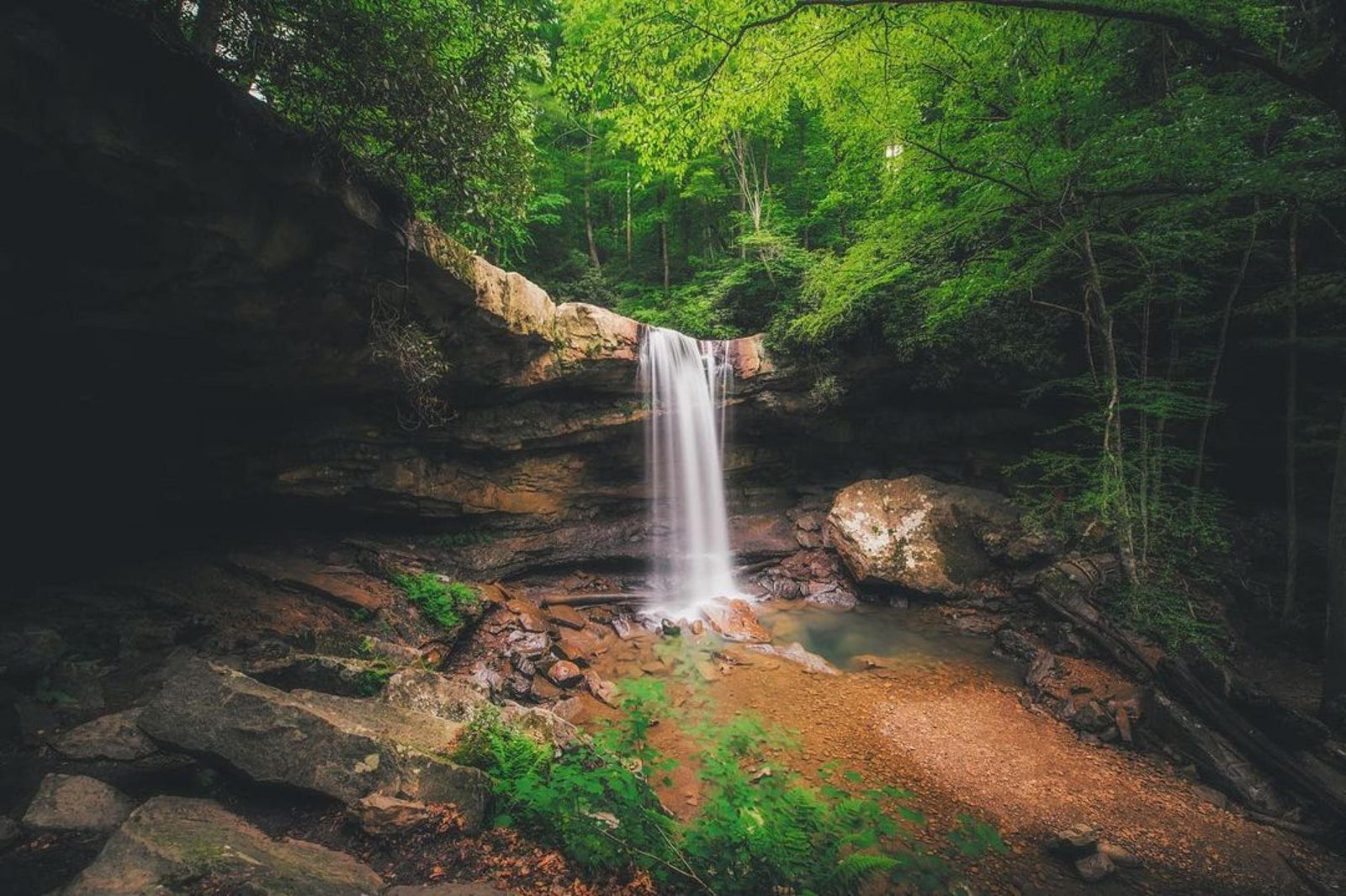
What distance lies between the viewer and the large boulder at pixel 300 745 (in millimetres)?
2686

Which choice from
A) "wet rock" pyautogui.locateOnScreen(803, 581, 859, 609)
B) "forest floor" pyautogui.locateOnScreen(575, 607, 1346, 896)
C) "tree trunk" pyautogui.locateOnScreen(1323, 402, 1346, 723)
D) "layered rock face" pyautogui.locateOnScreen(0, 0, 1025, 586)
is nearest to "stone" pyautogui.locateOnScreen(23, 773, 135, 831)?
"forest floor" pyautogui.locateOnScreen(575, 607, 1346, 896)

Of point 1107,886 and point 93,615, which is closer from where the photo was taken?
point 1107,886

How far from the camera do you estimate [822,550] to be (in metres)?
10.4

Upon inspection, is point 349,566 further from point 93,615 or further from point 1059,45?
point 1059,45

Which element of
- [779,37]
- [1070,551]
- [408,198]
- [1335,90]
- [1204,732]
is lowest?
[1204,732]

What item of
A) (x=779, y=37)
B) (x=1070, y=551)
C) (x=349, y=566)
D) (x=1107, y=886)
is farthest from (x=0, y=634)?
(x=1070, y=551)

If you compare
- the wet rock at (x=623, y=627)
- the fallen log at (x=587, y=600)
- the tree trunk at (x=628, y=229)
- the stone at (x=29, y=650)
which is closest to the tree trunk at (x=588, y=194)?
the tree trunk at (x=628, y=229)

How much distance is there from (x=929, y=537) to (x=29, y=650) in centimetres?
1177

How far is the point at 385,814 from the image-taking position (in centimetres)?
250

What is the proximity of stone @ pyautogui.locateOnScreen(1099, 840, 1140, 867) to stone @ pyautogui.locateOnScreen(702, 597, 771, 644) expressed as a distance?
438cm

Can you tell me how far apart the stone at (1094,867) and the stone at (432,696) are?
4.88 m

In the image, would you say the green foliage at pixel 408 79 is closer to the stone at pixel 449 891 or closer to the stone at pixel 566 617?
the stone at pixel 449 891

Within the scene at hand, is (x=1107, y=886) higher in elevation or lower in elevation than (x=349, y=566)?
lower

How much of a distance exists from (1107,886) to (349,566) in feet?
30.1
